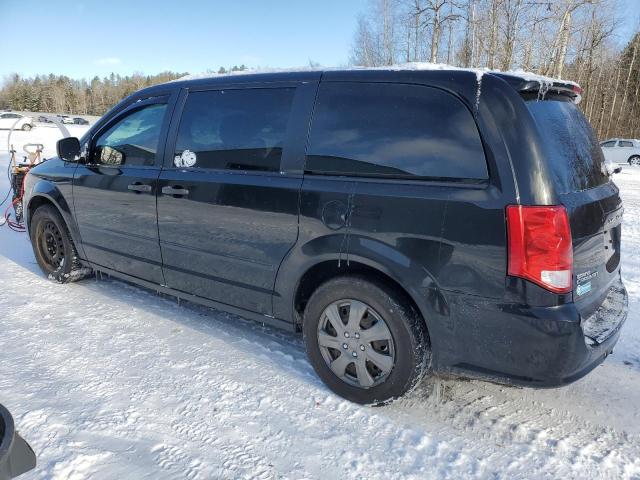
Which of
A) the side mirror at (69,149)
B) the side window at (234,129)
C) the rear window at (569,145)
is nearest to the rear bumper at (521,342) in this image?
the rear window at (569,145)

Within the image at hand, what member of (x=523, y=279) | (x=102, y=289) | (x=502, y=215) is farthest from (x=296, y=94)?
(x=102, y=289)

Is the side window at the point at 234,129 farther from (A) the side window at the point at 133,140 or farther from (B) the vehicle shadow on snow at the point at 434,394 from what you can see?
(B) the vehicle shadow on snow at the point at 434,394

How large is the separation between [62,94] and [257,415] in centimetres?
11818

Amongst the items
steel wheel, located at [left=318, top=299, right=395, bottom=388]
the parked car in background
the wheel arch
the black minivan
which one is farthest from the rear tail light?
the parked car in background

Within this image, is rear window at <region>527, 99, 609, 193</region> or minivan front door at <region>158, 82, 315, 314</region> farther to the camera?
minivan front door at <region>158, 82, 315, 314</region>

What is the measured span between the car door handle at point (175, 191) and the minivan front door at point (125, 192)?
15 centimetres

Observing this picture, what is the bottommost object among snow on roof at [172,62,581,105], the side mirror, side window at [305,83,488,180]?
the side mirror

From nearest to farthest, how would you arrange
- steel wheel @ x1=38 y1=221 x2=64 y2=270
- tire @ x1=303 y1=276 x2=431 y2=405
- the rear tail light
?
1. the rear tail light
2. tire @ x1=303 y1=276 x2=431 y2=405
3. steel wheel @ x1=38 y1=221 x2=64 y2=270

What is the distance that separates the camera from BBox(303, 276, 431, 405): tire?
8.65ft

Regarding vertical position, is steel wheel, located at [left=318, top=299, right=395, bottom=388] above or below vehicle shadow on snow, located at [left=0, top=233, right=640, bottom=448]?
above

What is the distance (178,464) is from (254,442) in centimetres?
38

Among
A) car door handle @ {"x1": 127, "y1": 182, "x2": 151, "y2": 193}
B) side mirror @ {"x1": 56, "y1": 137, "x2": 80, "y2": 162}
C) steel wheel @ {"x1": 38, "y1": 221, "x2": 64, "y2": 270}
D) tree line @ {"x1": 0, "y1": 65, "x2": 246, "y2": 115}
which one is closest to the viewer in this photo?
car door handle @ {"x1": 127, "y1": 182, "x2": 151, "y2": 193}

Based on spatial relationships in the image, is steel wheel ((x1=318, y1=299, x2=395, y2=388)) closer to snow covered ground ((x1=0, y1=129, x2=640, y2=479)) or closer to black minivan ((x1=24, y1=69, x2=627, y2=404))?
black minivan ((x1=24, y1=69, x2=627, y2=404))

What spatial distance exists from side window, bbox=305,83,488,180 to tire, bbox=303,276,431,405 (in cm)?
66
